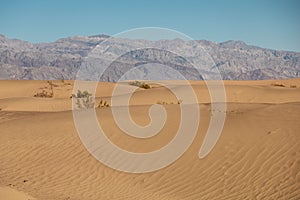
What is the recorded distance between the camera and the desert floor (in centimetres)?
888

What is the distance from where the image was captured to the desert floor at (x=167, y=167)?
8875 millimetres

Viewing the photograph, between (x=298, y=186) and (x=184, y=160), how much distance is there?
3131mm

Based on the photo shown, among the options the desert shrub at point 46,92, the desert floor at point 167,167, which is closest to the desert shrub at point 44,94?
the desert shrub at point 46,92

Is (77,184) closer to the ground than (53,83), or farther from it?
closer to the ground

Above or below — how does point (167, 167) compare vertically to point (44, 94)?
below

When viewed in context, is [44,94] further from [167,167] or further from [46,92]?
[167,167]

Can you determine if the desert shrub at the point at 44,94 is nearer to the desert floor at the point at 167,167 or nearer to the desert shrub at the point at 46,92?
the desert shrub at the point at 46,92

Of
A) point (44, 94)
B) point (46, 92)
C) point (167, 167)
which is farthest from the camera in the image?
point (46, 92)

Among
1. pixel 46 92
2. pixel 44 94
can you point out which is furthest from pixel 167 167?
pixel 46 92

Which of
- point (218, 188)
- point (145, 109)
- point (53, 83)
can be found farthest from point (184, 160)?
point (53, 83)

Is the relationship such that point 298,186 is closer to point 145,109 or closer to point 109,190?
point 109,190

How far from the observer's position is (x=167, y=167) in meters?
10.4

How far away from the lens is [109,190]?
376 inches

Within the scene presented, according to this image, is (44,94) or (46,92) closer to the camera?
(44,94)
